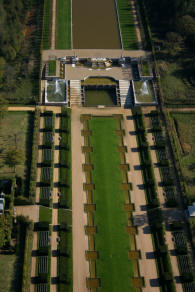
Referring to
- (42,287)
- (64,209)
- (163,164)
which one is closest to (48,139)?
(64,209)

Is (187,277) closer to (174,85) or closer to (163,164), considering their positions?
(163,164)

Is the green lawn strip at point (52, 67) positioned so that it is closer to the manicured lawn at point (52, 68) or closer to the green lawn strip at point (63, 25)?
the manicured lawn at point (52, 68)

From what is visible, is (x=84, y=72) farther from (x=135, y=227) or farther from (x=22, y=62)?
(x=135, y=227)

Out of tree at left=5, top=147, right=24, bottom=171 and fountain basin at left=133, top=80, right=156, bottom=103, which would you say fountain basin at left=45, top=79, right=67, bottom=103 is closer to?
tree at left=5, top=147, right=24, bottom=171

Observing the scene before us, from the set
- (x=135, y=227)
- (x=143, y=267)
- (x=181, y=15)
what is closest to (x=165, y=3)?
(x=181, y=15)

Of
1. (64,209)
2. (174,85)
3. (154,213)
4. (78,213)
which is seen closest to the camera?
(64,209)

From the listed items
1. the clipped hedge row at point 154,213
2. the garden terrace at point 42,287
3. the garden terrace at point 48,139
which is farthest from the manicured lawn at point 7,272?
the clipped hedge row at point 154,213
